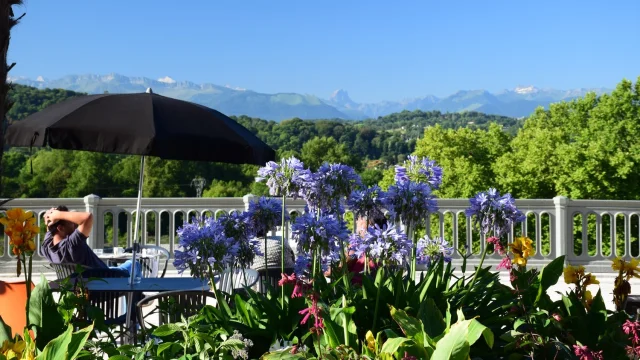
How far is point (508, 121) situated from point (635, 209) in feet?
217

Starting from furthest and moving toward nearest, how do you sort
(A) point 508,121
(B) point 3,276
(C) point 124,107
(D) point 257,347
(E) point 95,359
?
1. (A) point 508,121
2. (B) point 3,276
3. (C) point 124,107
4. (D) point 257,347
5. (E) point 95,359

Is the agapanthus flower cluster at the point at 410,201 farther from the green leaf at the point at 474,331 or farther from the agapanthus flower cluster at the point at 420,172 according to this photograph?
the green leaf at the point at 474,331

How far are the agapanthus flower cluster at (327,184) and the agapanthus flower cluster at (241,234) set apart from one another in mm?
241

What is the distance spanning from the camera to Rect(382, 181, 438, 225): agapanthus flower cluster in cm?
293

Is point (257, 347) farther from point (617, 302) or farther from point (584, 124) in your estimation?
point (584, 124)

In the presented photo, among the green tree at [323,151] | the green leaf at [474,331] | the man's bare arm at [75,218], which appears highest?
the green tree at [323,151]

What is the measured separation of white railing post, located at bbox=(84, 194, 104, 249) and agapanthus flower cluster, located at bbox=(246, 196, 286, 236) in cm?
643

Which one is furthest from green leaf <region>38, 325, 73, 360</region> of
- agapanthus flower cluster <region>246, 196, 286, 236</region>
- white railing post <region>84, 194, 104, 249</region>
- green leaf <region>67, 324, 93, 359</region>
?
white railing post <region>84, 194, 104, 249</region>

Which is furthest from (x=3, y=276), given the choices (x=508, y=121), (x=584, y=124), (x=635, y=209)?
(x=508, y=121)

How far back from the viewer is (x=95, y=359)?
247 centimetres

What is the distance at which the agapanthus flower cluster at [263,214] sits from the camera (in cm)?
303

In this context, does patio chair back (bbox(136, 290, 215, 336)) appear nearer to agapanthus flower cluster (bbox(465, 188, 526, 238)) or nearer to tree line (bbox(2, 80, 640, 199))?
agapanthus flower cluster (bbox(465, 188, 526, 238))

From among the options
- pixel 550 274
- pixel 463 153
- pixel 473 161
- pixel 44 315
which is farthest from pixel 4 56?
pixel 463 153

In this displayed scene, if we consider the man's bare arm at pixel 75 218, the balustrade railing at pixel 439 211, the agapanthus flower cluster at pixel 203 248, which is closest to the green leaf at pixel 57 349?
the agapanthus flower cluster at pixel 203 248
